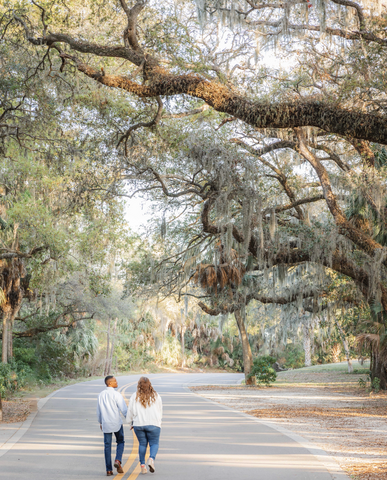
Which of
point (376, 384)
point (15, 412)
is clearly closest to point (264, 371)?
point (376, 384)

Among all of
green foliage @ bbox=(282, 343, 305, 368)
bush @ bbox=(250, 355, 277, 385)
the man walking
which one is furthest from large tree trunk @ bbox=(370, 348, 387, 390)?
green foliage @ bbox=(282, 343, 305, 368)

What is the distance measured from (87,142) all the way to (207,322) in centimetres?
4181

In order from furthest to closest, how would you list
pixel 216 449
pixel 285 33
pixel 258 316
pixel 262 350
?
pixel 262 350 → pixel 258 316 → pixel 285 33 → pixel 216 449

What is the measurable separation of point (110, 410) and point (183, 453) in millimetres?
1771

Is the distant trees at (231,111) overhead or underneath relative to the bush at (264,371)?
overhead

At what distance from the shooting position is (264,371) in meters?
25.6

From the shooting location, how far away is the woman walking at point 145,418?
677 cm

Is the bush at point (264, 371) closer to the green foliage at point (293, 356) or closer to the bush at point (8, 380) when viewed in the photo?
the bush at point (8, 380)

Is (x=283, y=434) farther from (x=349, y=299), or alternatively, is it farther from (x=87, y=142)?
(x=349, y=299)

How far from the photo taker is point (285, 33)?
12.3 metres

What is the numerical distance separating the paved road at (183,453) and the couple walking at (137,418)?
0.27 m

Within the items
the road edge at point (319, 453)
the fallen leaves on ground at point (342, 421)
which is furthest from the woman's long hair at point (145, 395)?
the fallen leaves on ground at point (342, 421)

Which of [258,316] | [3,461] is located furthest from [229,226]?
[258,316]

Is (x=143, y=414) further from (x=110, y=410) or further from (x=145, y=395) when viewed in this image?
(x=110, y=410)
